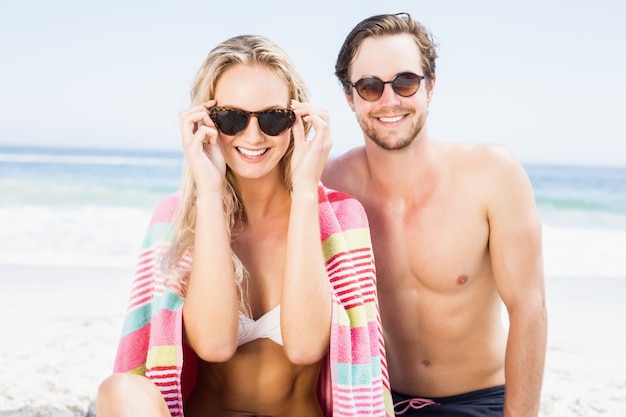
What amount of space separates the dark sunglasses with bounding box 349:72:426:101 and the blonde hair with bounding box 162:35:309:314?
482 millimetres

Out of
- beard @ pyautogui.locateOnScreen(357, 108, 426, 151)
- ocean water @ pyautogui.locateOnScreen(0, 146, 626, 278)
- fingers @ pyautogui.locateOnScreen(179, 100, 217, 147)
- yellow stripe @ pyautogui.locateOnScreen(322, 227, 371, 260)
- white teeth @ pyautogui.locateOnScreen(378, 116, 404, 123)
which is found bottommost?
ocean water @ pyautogui.locateOnScreen(0, 146, 626, 278)

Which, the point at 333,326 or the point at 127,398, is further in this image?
the point at 333,326

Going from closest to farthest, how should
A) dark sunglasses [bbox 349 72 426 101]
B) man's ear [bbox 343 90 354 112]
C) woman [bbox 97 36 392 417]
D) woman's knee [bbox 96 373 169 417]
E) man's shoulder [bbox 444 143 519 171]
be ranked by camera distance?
woman's knee [bbox 96 373 169 417]
woman [bbox 97 36 392 417]
dark sunglasses [bbox 349 72 426 101]
man's shoulder [bbox 444 143 519 171]
man's ear [bbox 343 90 354 112]

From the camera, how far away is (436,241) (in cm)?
355

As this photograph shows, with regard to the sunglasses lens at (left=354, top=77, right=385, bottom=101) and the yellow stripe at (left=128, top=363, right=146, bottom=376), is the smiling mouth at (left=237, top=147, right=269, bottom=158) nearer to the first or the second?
the sunglasses lens at (left=354, top=77, right=385, bottom=101)

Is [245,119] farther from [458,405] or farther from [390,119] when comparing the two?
[458,405]

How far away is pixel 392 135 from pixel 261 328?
113cm

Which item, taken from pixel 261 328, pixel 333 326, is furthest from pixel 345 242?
pixel 261 328

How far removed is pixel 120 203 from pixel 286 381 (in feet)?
48.6

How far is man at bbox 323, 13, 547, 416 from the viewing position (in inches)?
→ 133

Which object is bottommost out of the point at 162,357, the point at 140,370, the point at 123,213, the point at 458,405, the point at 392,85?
the point at 123,213

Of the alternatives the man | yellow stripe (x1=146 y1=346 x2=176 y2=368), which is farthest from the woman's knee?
the man

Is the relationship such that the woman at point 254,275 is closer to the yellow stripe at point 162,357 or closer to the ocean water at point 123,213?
the yellow stripe at point 162,357

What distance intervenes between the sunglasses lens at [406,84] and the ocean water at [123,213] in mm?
6740
